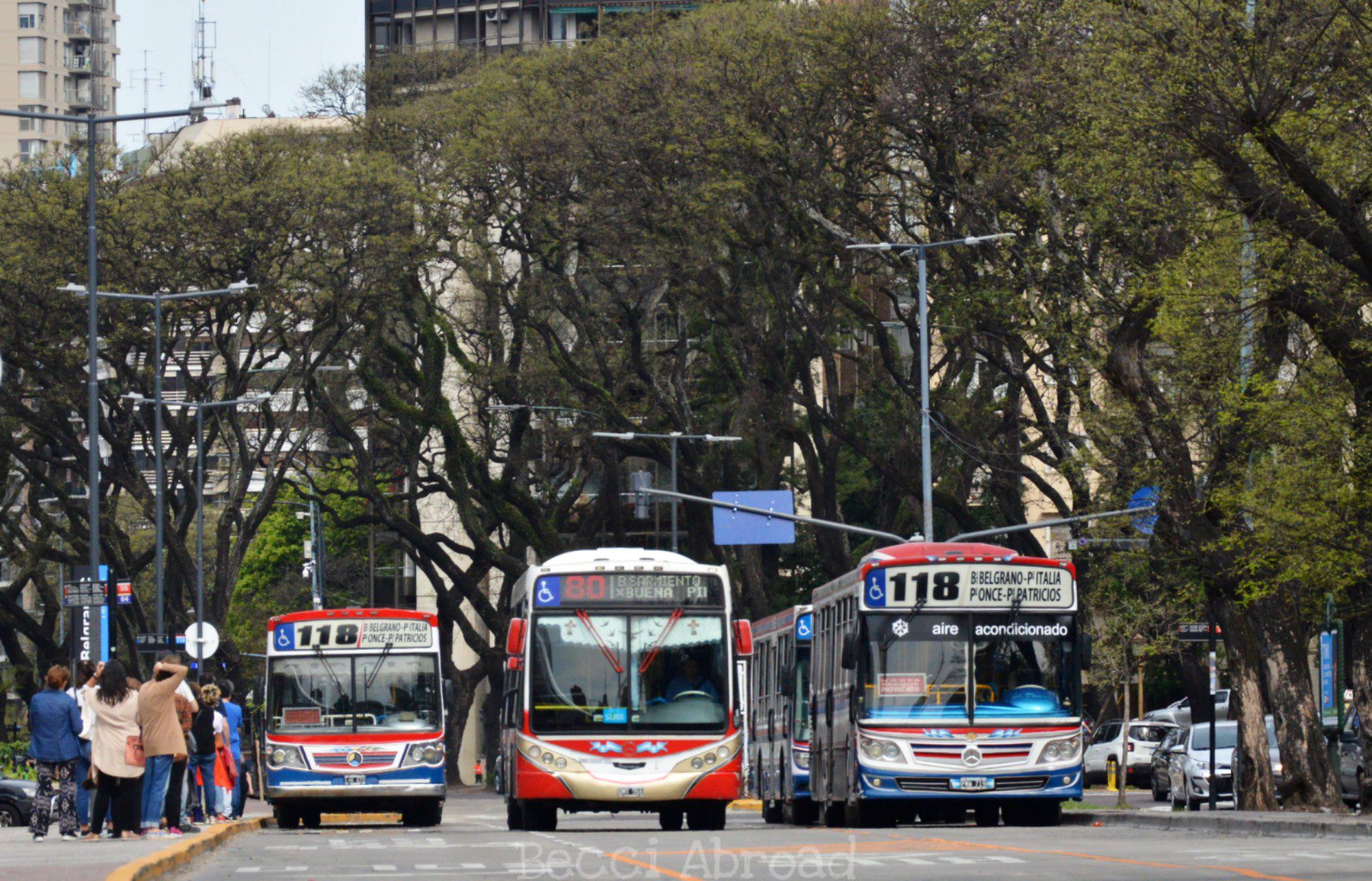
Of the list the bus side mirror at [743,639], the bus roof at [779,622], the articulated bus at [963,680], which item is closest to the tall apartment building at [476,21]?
the bus roof at [779,622]

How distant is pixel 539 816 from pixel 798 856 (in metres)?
8.10

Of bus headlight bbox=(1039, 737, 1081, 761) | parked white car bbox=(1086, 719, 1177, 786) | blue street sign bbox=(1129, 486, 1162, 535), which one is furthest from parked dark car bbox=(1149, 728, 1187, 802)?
bus headlight bbox=(1039, 737, 1081, 761)

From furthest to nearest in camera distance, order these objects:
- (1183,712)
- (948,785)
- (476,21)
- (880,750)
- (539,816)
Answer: (476,21)
(1183,712)
(539,816)
(880,750)
(948,785)

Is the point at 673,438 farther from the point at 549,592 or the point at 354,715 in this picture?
the point at 549,592

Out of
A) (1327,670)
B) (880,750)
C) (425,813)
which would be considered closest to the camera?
(880,750)

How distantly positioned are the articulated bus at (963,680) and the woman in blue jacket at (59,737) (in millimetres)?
7956

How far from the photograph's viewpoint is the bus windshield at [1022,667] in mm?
25156

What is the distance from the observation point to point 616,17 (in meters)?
48.7

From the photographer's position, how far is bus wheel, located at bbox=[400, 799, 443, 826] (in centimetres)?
3180

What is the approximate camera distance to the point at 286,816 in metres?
31.7

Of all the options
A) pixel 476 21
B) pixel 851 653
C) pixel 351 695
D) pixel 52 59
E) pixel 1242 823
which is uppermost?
pixel 52 59

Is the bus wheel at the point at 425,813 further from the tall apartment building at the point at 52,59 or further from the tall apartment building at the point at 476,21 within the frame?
the tall apartment building at the point at 52,59

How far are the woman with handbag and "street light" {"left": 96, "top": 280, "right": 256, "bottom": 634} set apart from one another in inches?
914

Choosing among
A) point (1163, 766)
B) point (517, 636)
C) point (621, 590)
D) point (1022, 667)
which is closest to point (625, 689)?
point (621, 590)
